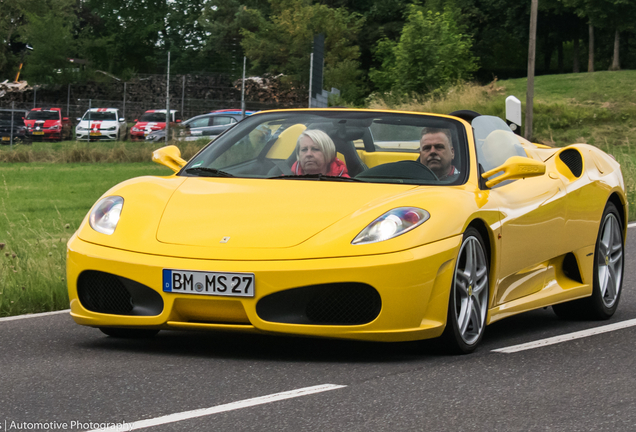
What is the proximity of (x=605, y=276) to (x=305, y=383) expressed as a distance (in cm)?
308

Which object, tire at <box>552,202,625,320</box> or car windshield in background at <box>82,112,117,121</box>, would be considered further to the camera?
car windshield in background at <box>82,112,117,121</box>

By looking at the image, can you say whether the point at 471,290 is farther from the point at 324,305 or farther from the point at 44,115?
the point at 44,115

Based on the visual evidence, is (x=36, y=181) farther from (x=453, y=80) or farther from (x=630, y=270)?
(x=453, y=80)

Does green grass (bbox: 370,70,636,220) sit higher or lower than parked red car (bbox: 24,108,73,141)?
higher

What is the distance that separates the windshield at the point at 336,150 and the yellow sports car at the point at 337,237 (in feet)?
0.04

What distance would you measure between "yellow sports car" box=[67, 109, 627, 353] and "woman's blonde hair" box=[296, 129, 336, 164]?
1 cm

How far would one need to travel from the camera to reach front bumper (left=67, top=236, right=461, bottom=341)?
4.52 metres

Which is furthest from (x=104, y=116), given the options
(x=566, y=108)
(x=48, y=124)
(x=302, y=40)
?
(x=566, y=108)

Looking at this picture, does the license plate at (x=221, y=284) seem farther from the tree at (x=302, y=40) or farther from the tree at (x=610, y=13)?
the tree at (x=610, y=13)

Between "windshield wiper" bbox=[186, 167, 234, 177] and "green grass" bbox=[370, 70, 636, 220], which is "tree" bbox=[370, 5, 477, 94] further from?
"windshield wiper" bbox=[186, 167, 234, 177]

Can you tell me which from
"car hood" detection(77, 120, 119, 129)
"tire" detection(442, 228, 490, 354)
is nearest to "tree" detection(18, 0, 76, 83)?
"car hood" detection(77, 120, 119, 129)

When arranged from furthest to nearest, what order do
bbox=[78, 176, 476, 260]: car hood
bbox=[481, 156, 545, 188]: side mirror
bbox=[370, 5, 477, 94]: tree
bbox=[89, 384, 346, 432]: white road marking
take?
bbox=[370, 5, 477, 94]: tree → bbox=[481, 156, 545, 188]: side mirror → bbox=[78, 176, 476, 260]: car hood → bbox=[89, 384, 346, 432]: white road marking

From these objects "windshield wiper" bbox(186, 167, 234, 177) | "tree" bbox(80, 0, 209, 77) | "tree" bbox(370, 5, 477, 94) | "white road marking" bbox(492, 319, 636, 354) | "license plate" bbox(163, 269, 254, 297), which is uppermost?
"tree" bbox(80, 0, 209, 77)

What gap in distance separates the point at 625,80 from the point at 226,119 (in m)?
20.2
